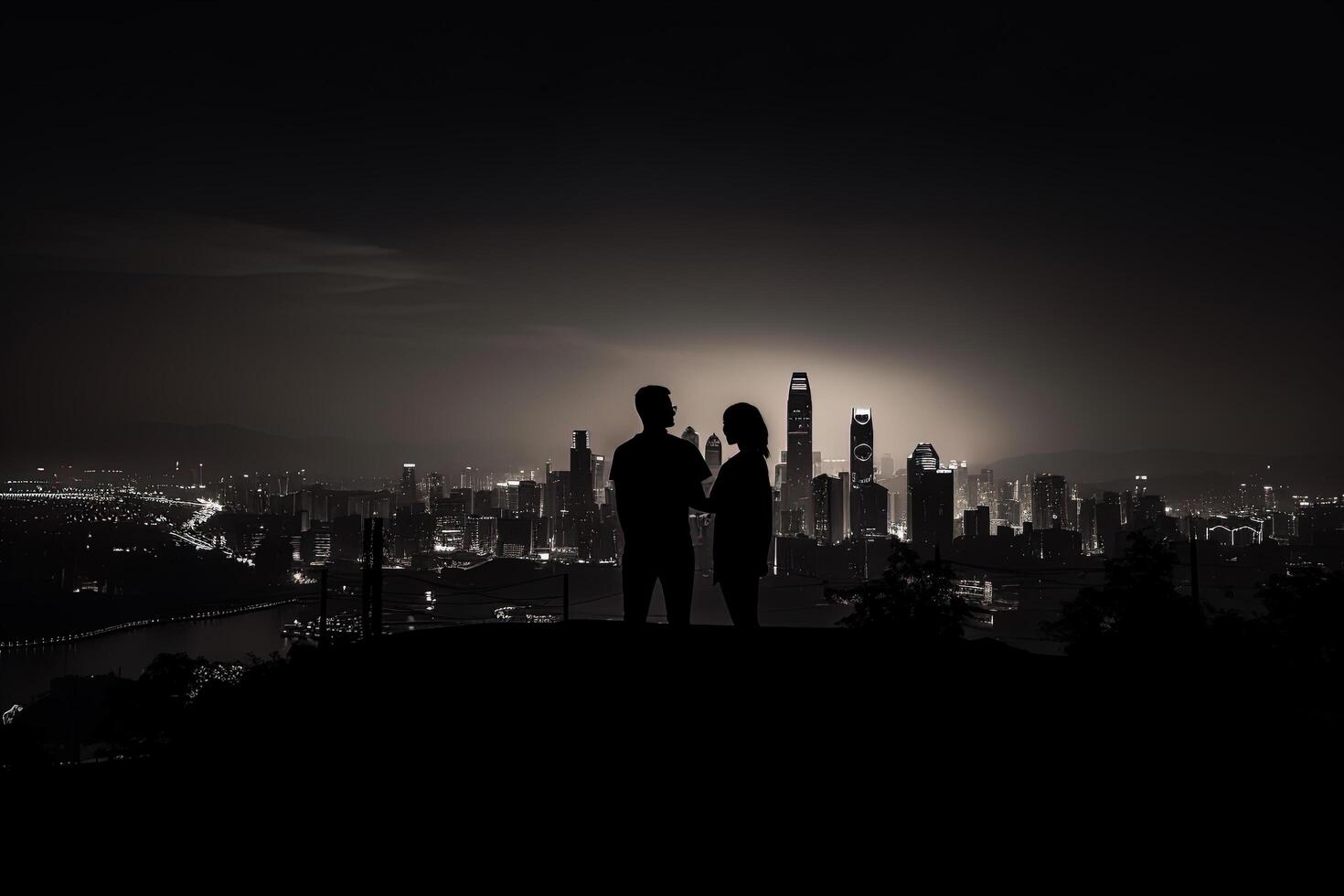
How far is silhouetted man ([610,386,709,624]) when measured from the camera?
538 centimetres

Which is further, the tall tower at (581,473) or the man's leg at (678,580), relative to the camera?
the tall tower at (581,473)

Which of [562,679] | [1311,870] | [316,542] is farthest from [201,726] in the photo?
[316,542]

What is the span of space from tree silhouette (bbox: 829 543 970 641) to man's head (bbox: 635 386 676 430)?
13.0 meters

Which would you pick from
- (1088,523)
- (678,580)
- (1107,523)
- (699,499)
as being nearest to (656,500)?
(699,499)

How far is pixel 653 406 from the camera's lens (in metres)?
5.50

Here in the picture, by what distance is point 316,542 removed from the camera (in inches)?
3647

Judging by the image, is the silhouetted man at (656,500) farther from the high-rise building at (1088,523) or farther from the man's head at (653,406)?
the high-rise building at (1088,523)

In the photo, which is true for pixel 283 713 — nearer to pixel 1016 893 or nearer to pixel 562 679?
pixel 562 679

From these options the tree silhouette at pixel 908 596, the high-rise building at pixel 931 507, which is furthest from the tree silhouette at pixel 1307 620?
the high-rise building at pixel 931 507

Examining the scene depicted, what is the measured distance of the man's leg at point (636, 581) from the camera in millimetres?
5410

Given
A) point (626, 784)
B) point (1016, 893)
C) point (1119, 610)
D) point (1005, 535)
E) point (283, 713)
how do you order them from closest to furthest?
point (1016, 893)
point (626, 784)
point (283, 713)
point (1119, 610)
point (1005, 535)

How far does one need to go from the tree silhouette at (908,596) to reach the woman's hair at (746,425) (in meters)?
12.6

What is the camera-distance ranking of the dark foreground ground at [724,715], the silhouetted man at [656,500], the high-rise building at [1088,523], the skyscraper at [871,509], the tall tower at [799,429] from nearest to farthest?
the dark foreground ground at [724,715] → the silhouetted man at [656,500] → the high-rise building at [1088,523] → the skyscraper at [871,509] → the tall tower at [799,429]

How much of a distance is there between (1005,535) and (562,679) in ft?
175
